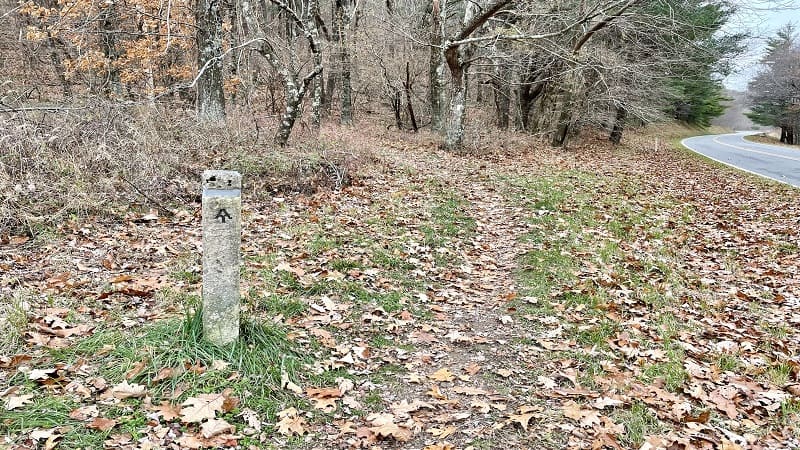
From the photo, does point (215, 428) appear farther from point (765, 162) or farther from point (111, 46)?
point (765, 162)

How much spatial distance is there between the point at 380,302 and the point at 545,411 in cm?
224

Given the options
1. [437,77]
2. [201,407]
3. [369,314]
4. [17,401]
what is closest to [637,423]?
[369,314]

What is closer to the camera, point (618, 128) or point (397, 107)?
point (397, 107)

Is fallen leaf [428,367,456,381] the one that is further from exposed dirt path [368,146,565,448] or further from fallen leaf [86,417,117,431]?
fallen leaf [86,417,117,431]

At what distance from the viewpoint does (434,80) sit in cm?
2147

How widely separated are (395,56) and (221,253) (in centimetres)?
2002

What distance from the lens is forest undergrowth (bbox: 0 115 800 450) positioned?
11.5ft

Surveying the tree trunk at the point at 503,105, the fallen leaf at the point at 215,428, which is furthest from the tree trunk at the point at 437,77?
the fallen leaf at the point at 215,428

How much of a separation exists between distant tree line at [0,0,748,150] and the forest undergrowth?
431 centimetres

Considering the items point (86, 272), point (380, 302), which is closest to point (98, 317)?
point (86, 272)

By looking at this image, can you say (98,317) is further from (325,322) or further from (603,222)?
(603,222)

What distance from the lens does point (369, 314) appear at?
522 cm

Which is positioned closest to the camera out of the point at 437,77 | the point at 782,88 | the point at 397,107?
A: the point at 437,77

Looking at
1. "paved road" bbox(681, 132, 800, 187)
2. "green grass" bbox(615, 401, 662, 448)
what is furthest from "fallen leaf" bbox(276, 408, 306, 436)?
"paved road" bbox(681, 132, 800, 187)
